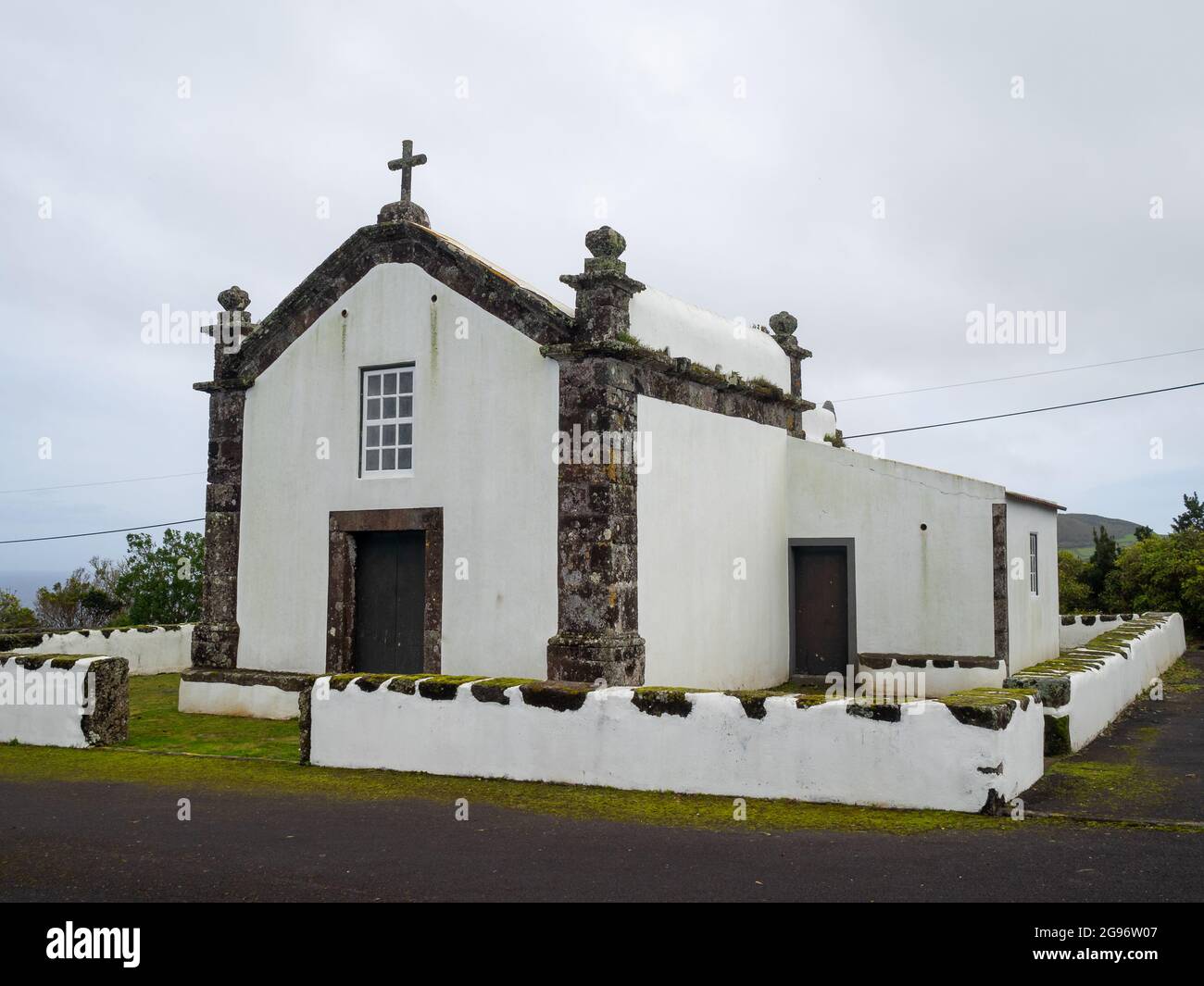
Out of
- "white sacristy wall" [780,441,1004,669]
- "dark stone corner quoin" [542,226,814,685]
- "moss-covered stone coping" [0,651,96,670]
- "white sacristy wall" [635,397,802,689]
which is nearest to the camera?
"moss-covered stone coping" [0,651,96,670]

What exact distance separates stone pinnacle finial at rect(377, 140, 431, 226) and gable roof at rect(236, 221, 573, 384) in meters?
0.21

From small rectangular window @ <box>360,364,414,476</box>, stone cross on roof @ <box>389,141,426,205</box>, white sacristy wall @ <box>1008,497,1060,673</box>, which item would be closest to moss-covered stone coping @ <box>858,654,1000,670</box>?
white sacristy wall @ <box>1008,497,1060,673</box>

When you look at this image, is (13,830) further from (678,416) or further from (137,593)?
(137,593)

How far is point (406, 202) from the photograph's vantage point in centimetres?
1341

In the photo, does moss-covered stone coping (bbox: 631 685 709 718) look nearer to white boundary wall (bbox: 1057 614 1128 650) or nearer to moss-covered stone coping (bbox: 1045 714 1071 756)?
moss-covered stone coping (bbox: 1045 714 1071 756)

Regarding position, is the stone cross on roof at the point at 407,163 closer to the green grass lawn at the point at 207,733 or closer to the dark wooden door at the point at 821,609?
the green grass lawn at the point at 207,733

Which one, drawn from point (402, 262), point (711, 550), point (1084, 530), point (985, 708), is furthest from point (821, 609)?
point (1084, 530)

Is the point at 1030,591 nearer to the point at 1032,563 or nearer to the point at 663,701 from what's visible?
the point at 1032,563

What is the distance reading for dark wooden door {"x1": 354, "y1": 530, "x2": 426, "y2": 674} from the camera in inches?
512

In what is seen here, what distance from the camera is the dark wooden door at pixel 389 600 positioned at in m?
13.0

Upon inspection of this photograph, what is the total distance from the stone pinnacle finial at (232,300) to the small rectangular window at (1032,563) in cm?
1215

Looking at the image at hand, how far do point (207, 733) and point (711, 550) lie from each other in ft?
21.3

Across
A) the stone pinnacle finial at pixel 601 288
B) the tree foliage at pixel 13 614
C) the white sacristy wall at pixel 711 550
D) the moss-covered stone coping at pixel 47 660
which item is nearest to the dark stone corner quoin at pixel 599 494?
the stone pinnacle finial at pixel 601 288

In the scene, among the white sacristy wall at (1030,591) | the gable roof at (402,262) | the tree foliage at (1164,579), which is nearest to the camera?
the gable roof at (402,262)
